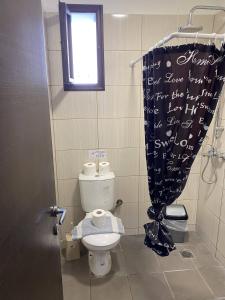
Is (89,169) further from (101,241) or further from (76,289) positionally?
(76,289)

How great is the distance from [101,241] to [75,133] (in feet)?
3.37

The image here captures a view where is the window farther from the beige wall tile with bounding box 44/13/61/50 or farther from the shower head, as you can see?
the shower head

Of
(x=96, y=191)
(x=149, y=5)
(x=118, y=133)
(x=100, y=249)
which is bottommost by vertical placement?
(x=100, y=249)

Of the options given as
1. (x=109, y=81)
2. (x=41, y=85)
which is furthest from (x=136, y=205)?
(x=41, y=85)

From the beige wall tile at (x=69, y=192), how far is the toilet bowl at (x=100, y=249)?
0.57 m

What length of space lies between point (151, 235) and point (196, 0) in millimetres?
2120

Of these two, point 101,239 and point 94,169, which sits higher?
point 94,169

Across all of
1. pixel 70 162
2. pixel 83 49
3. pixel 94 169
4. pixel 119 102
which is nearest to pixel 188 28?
pixel 119 102

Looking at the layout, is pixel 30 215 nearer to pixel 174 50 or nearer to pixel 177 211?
pixel 174 50

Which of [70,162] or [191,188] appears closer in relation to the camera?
[70,162]

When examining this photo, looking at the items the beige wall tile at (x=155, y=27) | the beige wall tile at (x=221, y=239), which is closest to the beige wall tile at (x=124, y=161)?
the beige wall tile at (x=221, y=239)

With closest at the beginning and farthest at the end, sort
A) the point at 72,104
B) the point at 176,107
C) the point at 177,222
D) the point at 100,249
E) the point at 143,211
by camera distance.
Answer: the point at 176,107 → the point at 100,249 → the point at 72,104 → the point at 177,222 → the point at 143,211

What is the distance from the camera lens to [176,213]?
2363 mm

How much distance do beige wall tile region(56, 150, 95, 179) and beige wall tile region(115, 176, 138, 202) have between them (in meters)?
0.42
